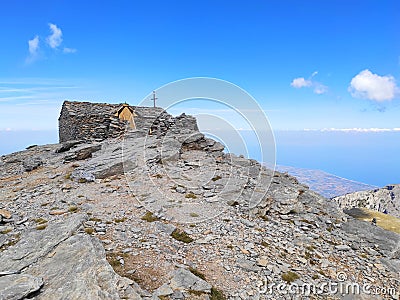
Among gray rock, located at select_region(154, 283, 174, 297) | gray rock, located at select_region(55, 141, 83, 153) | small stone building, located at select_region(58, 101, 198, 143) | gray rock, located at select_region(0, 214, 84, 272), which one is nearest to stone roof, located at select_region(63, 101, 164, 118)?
small stone building, located at select_region(58, 101, 198, 143)

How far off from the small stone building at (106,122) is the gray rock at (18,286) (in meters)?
23.0

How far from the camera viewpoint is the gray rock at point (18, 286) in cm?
594

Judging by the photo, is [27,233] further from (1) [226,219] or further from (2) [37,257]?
(1) [226,219]

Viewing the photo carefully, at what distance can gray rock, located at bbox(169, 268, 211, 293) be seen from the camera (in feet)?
24.7

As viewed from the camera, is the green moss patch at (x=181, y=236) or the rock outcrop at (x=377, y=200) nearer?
the green moss patch at (x=181, y=236)

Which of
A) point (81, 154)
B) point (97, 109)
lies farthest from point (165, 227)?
point (97, 109)

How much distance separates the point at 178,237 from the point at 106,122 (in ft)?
82.4

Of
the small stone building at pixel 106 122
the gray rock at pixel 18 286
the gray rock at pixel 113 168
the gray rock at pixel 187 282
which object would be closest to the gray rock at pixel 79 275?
the gray rock at pixel 18 286

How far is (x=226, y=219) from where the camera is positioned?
12.5 metres

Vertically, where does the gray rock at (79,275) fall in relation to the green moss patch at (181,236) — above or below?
above

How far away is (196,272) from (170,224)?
3486 mm

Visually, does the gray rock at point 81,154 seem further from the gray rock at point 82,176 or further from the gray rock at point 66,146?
the gray rock at point 82,176

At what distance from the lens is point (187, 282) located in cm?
774

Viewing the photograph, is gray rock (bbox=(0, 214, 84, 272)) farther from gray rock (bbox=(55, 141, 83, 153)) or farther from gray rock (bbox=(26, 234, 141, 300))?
gray rock (bbox=(55, 141, 83, 153))
